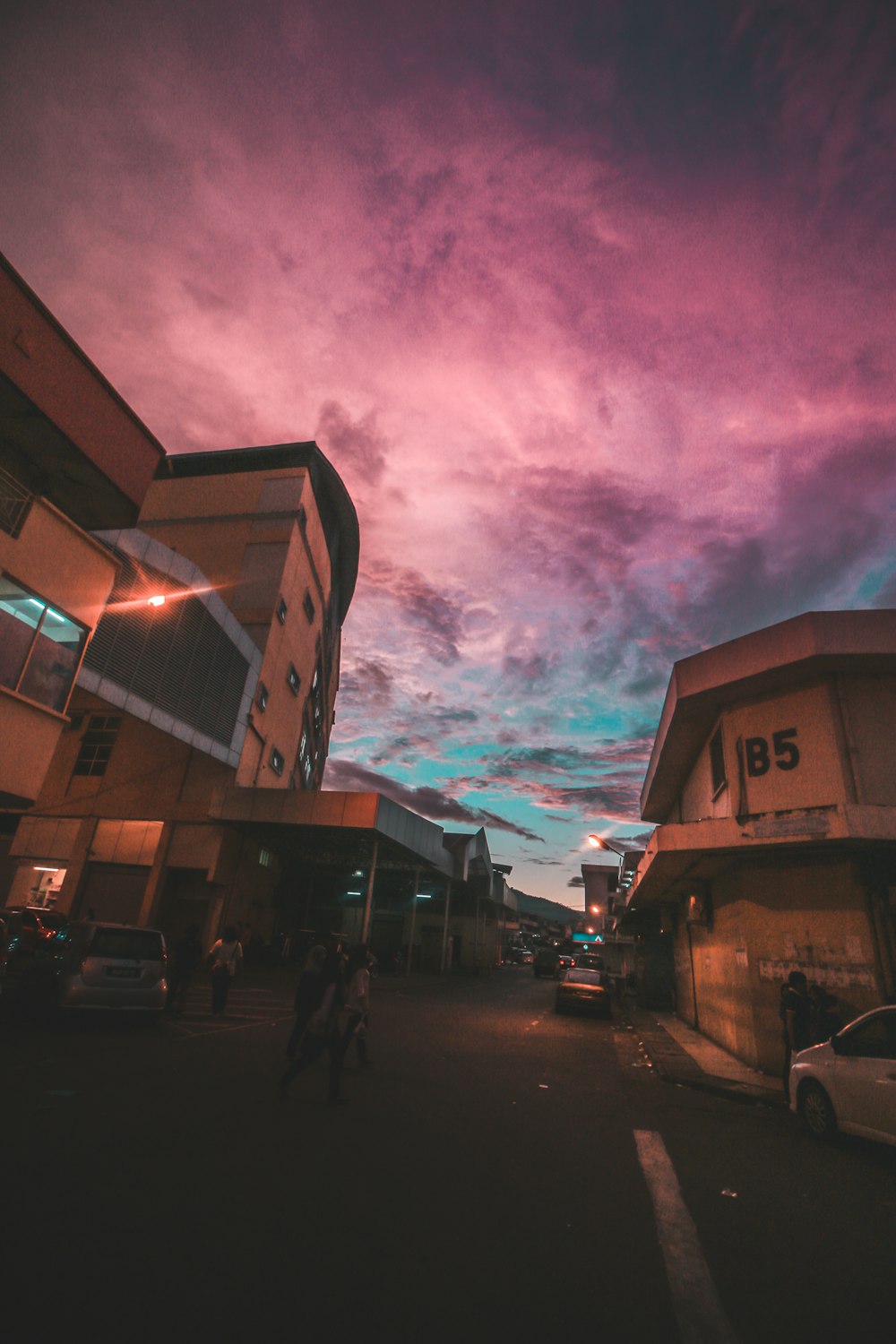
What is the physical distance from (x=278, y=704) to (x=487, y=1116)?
2552 cm

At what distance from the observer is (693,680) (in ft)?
45.5

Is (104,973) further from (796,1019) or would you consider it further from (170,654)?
(170,654)

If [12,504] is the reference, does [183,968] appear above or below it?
below

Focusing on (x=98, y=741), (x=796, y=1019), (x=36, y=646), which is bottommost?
(x=796, y=1019)

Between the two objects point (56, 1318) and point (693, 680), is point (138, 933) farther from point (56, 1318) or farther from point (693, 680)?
point (693, 680)

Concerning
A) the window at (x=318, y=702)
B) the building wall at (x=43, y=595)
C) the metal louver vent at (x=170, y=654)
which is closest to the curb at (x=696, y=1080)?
the building wall at (x=43, y=595)

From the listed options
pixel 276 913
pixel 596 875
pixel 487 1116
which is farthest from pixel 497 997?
pixel 596 875

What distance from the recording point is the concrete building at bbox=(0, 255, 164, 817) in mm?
11242

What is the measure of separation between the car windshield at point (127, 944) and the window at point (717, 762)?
1210 centimetres

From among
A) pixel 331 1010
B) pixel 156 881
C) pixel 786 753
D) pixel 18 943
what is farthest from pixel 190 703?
pixel 786 753

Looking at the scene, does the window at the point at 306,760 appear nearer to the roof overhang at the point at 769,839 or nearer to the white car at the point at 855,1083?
the roof overhang at the point at 769,839

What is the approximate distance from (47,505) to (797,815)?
51.3 ft

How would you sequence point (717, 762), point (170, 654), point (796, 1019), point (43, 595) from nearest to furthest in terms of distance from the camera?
point (796, 1019) < point (43, 595) < point (717, 762) < point (170, 654)

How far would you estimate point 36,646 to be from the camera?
12.6 metres
